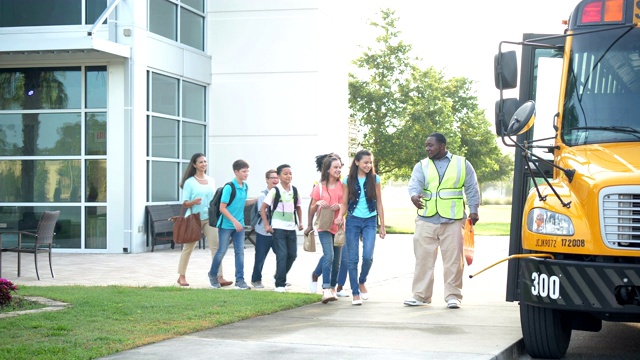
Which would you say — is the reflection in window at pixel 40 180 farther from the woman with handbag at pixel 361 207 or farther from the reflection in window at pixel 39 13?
the woman with handbag at pixel 361 207

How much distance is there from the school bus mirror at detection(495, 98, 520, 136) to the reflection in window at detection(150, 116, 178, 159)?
1459 cm

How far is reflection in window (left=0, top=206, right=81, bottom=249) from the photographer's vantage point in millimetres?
20812

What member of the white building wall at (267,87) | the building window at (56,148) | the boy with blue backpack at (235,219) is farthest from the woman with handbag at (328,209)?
the white building wall at (267,87)

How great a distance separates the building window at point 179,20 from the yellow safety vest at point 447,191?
41.5 feet

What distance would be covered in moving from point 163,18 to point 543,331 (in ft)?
54.5

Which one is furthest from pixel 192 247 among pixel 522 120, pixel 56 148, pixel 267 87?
pixel 267 87

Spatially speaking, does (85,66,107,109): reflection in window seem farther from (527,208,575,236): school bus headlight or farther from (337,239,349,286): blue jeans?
(527,208,575,236): school bus headlight

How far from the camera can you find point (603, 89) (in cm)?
A: 806

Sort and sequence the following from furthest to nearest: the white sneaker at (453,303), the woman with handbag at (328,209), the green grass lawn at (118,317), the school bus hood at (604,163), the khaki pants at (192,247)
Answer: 1. the khaki pants at (192,247)
2. the woman with handbag at (328,209)
3. the white sneaker at (453,303)
4. the green grass lawn at (118,317)
5. the school bus hood at (604,163)

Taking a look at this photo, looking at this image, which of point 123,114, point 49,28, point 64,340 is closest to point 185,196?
point 64,340

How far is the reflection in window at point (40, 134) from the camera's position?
20922 millimetres

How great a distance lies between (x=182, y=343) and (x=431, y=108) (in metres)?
35.1

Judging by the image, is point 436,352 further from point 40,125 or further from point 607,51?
point 40,125

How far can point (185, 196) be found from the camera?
1335 centimetres
